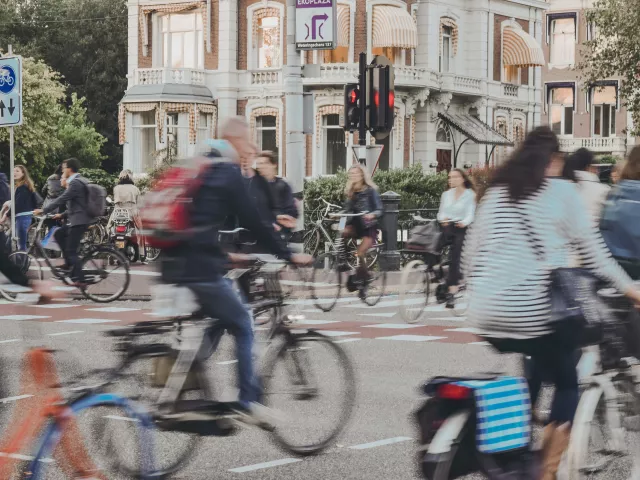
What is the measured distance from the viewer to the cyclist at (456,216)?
47.3 ft

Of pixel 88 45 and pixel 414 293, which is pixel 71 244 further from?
pixel 88 45

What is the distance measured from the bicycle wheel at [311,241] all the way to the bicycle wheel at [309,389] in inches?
445

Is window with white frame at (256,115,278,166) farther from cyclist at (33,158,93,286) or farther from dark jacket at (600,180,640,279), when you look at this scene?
dark jacket at (600,180,640,279)

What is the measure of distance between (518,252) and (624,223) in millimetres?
1998

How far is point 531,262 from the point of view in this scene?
493cm

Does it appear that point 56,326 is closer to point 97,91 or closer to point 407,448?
point 407,448

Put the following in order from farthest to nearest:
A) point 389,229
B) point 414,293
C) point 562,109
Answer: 1. point 562,109
2. point 389,229
3. point 414,293

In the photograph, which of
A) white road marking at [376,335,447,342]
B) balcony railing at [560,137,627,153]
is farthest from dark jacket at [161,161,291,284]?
balcony railing at [560,137,627,153]

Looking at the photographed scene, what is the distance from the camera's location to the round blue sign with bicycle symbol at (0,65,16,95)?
1839 centimetres

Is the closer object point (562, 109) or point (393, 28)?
point (393, 28)

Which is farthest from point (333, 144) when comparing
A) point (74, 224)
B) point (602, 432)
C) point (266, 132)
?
point (602, 432)

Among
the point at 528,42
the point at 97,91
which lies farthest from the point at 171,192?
the point at 97,91

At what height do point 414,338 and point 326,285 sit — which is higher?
point 326,285

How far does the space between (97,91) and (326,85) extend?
76.8ft
